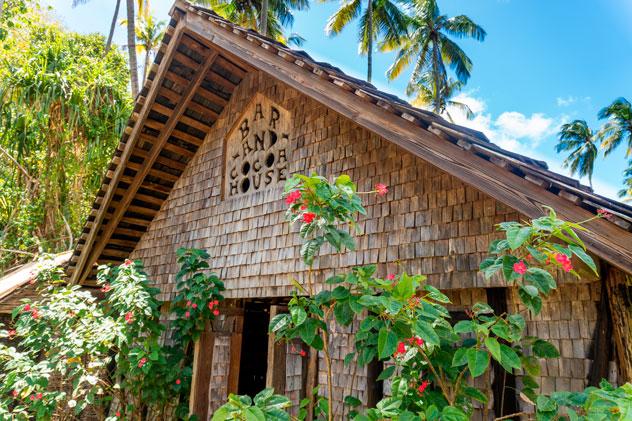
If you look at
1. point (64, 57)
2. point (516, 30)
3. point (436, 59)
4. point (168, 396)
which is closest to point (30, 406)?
point (168, 396)

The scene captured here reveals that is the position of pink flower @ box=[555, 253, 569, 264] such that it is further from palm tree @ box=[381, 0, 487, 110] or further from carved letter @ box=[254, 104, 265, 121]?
palm tree @ box=[381, 0, 487, 110]

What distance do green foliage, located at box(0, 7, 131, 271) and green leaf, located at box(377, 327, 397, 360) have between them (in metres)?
10.9

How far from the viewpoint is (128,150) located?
5.66 metres

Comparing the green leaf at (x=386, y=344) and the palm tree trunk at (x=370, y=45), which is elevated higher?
the palm tree trunk at (x=370, y=45)

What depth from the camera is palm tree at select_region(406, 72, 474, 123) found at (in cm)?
2477

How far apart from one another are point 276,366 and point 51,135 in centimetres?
997

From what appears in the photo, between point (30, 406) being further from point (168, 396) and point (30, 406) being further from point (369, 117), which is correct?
point (369, 117)

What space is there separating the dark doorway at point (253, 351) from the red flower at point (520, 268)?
18.2 feet

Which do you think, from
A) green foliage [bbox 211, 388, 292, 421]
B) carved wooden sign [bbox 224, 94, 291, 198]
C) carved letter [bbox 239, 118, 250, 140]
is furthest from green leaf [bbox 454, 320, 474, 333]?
carved letter [bbox 239, 118, 250, 140]

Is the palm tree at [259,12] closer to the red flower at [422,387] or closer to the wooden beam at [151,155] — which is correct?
the wooden beam at [151,155]

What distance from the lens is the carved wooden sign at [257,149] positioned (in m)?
4.98

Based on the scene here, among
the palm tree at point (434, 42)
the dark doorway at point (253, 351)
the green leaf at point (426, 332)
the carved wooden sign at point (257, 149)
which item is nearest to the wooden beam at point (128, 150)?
the carved wooden sign at point (257, 149)

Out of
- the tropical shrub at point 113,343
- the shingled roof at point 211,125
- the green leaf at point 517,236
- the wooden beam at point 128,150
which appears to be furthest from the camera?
the wooden beam at point 128,150

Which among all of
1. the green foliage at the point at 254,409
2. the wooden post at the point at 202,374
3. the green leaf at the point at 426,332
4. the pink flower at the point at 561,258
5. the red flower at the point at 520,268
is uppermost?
the pink flower at the point at 561,258
